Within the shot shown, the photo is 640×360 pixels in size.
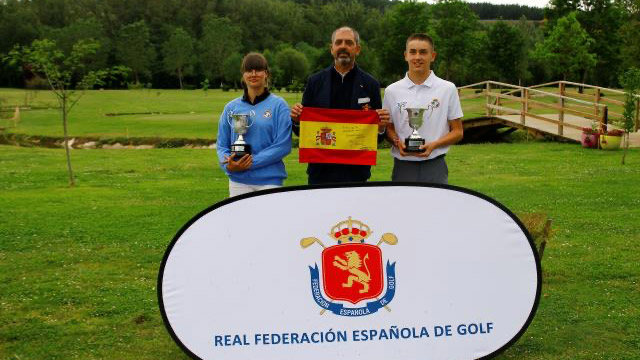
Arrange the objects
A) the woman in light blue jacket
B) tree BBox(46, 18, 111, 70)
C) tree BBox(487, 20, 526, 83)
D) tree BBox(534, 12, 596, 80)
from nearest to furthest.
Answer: the woman in light blue jacket, tree BBox(534, 12, 596, 80), tree BBox(487, 20, 526, 83), tree BBox(46, 18, 111, 70)

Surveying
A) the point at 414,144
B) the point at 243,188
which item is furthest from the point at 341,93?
the point at 243,188

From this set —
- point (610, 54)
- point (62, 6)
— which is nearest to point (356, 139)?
point (610, 54)

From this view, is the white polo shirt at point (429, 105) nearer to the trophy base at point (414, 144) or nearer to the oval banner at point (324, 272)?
the trophy base at point (414, 144)

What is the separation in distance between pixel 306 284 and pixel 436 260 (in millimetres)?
851

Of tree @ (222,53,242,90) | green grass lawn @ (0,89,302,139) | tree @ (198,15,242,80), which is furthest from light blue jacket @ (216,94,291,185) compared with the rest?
tree @ (198,15,242,80)

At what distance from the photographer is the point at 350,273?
4449mm

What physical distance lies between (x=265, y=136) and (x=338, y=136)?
564mm

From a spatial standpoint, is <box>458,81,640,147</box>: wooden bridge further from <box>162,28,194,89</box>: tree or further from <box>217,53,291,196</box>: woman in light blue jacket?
<box>162,28,194,89</box>: tree

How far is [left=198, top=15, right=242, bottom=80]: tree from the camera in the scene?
4781 inches

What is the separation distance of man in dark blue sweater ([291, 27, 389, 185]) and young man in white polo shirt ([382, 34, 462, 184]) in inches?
5.4

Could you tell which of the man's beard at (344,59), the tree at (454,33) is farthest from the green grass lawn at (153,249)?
the tree at (454,33)

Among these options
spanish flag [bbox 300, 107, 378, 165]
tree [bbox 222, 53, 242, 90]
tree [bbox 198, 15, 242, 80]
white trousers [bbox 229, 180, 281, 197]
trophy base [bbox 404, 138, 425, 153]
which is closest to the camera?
trophy base [bbox 404, 138, 425, 153]

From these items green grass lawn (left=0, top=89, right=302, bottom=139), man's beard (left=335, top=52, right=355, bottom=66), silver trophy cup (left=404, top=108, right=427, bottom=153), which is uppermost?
man's beard (left=335, top=52, right=355, bottom=66)

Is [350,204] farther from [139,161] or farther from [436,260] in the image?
[139,161]
